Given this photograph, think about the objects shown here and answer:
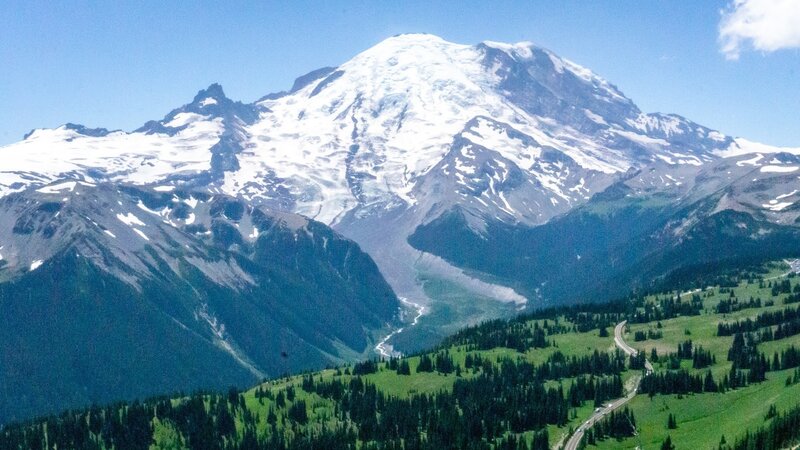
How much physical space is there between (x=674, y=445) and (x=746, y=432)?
2166 cm

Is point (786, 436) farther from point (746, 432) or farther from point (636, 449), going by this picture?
point (636, 449)

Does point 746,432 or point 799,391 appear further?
point 799,391

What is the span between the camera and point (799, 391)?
193750 mm

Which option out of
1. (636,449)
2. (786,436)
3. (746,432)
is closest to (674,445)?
(636,449)

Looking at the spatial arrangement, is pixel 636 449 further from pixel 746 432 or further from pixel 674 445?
pixel 746 432

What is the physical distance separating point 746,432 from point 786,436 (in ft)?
40.8

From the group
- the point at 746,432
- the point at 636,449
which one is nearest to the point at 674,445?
the point at 636,449

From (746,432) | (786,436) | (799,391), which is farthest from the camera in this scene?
(799,391)

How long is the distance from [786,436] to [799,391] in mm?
31611

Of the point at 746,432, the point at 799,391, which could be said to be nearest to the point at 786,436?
the point at 746,432

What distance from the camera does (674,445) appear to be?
197m

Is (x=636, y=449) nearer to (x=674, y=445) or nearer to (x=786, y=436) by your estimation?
(x=674, y=445)

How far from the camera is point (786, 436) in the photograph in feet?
541

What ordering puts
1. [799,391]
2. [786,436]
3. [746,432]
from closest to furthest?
[786,436], [746,432], [799,391]
